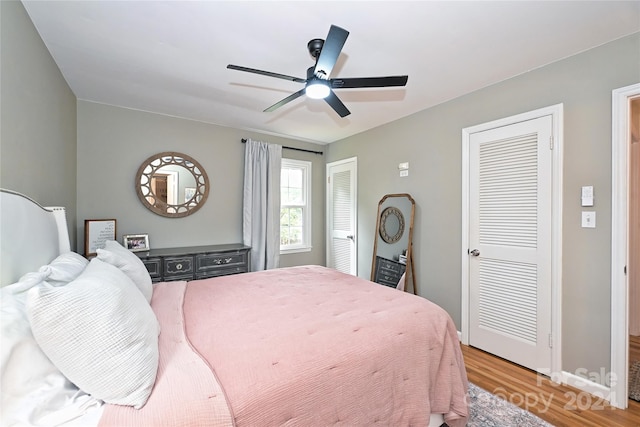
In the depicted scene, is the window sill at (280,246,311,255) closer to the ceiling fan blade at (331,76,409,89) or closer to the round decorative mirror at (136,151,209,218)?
the round decorative mirror at (136,151,209,218)

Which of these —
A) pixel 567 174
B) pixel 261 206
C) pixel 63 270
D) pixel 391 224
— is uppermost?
pixel 567 174

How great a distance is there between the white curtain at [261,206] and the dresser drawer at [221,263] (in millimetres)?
352

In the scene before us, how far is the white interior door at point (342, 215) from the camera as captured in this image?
430 centimetres

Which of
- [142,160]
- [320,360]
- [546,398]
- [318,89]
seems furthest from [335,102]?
[546,398]

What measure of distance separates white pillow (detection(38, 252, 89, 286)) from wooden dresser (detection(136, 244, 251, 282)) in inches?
66.4

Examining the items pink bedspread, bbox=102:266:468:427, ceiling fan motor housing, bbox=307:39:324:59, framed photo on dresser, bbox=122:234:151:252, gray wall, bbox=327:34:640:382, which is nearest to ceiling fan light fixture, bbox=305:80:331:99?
ceiling fan motor housing, bbox=307:39:324:59

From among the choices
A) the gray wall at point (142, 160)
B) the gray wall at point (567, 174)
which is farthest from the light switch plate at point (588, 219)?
the gray wall at point (142, 160)

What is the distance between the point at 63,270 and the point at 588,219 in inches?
127

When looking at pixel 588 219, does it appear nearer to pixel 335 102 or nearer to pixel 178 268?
pixel 335 102

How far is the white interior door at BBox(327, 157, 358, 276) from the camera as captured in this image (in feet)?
14.1

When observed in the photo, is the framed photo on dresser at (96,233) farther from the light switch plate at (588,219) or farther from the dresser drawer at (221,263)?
the light switch plate at (588,219)

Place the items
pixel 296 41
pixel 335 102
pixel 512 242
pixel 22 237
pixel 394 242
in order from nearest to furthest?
1. pixel 22 237
2. pixel 296 41
3. pixel 335 102
4. pixel 512 242
5. pixel 394 242

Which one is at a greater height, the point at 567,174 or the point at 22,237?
the point at 567,174

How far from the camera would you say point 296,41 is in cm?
199
